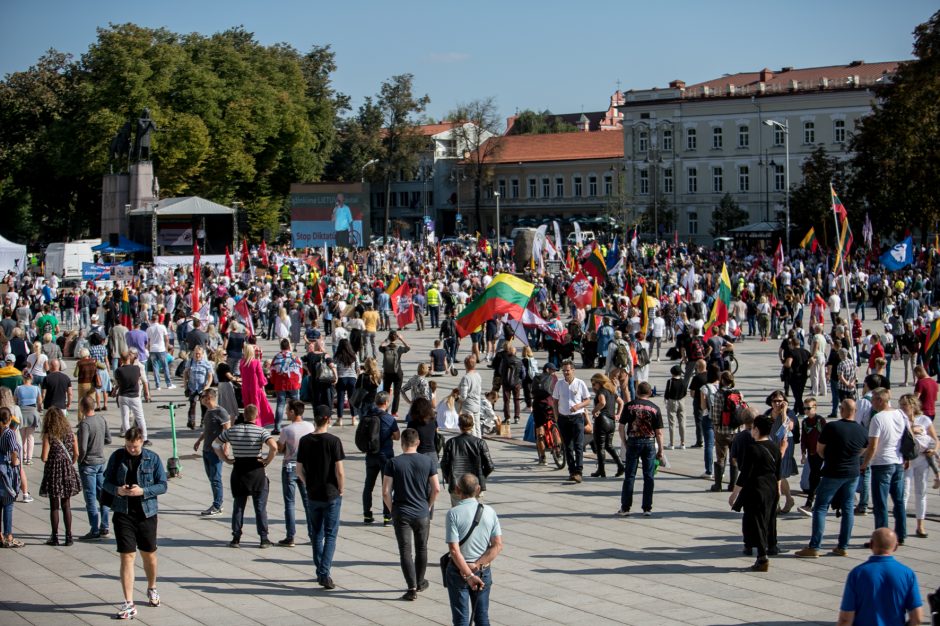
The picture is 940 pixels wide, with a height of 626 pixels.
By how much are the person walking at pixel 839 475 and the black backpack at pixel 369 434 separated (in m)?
4.29

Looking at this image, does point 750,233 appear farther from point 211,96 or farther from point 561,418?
point 561,418

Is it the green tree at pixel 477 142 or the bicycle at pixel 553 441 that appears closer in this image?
the bicycle at pixel 553 441

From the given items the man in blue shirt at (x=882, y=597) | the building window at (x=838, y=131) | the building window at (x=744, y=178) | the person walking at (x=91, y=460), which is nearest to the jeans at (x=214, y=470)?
the person walking at (x=91, y=460)

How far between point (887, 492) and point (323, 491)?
5363mm

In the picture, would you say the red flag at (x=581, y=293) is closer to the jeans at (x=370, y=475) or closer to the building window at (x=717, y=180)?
the jeans at (x=370, y=475)

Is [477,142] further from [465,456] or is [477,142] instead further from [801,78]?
[465,456]

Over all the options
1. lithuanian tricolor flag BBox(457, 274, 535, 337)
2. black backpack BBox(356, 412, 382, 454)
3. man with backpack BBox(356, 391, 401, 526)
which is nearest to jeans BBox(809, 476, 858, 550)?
man with backpack BBox(356, 391, 401, 526)

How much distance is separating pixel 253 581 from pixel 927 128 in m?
45.6

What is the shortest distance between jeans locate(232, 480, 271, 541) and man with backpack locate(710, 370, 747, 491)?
5421 mm

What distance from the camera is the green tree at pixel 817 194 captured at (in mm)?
54938

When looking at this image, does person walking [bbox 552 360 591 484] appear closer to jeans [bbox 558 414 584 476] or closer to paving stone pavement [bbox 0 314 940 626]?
jeans [bbox 558 414 584 476]

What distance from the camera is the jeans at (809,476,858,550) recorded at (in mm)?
11141

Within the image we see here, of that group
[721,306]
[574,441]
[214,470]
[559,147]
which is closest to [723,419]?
[574,441]

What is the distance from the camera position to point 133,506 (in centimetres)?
985
